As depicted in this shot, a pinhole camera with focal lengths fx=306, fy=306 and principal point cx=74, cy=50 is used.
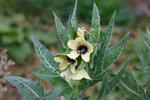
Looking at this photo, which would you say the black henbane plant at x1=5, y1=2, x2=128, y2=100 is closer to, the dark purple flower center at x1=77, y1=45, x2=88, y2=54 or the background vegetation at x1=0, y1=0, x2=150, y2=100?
the dark purple flower center at x1=77, y1=45, x2=88, y2=54

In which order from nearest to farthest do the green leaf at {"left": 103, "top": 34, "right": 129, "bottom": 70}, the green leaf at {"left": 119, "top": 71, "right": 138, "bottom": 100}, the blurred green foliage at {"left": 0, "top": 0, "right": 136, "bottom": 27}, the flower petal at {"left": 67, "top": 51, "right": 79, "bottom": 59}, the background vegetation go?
the flower petal at {"left": 67, "top": 51, "right": 79, "bottom": 59}, the green leaf at {"left": 103, "top": 34, "right": 129, "bottom": 70}, the green leaf at {"left": 119, "top": 71, "right": 138, "bottom": 100}, the background vegetation, the blurred green foliage at {"left": 0, "top": 0, "right": 136, "bottom": 27}

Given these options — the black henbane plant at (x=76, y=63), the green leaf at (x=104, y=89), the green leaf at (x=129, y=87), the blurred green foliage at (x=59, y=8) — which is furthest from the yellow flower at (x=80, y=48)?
the blurred green foliage at (x=59, y=8)

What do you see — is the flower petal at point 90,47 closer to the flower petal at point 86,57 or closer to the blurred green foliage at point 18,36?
the flower petal at point 86,57

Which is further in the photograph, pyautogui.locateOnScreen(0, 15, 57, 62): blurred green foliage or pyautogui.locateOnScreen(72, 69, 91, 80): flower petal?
pyautogui.locateOnScreen(0, 15, 57, 62): blurred green foliage

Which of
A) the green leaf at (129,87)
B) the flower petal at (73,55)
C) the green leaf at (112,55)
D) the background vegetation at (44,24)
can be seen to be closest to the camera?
the flower petal at (73,55)

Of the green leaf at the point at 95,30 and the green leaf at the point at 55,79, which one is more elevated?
the green leaf at the point at 95,30

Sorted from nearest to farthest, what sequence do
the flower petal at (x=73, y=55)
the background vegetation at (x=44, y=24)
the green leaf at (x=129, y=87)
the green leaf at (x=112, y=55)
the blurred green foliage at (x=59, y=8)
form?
the flower petal at (x=73, y=55) < the green leaf at (x=112, y=55) < the green leaf at (x=129, y=87) < the background vegetation at (x=44, y=24) < the blurred green foliage at (x=59, y=8)

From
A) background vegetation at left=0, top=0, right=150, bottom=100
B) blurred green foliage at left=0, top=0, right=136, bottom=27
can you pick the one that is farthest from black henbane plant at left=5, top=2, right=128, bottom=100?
blurred green foliage at left=0, top=0, right=136, bottom=27

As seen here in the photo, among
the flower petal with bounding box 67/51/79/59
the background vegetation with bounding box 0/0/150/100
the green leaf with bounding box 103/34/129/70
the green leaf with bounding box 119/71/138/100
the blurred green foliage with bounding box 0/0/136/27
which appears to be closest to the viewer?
the flower petal with bounding box 67/51/79/59
